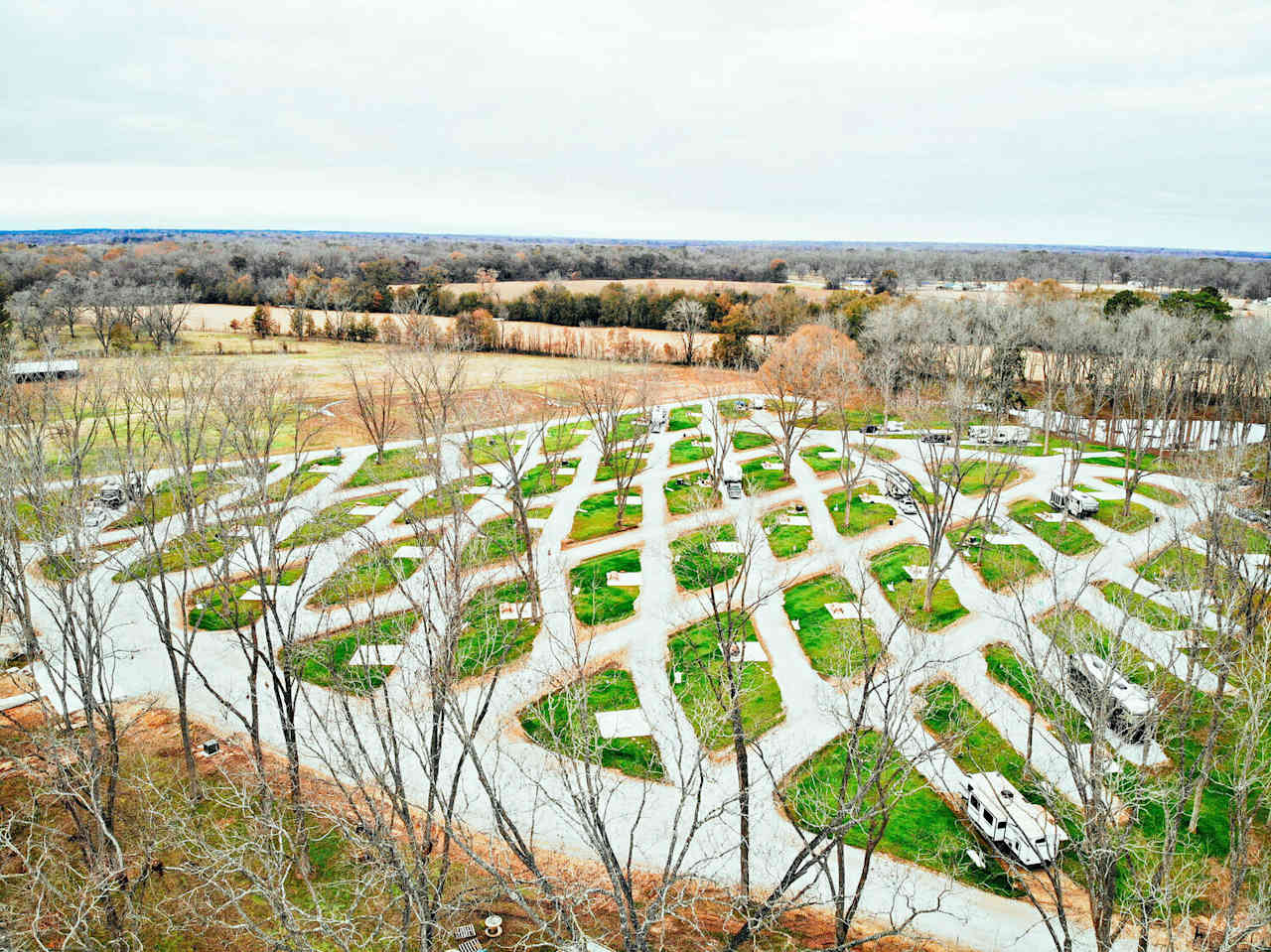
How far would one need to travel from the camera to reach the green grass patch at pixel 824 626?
27234mm

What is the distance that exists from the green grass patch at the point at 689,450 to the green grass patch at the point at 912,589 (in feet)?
54.2

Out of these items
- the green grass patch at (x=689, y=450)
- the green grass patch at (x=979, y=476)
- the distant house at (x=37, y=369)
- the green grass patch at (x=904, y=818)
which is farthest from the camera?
the green grass patch at (x=689, y=450)

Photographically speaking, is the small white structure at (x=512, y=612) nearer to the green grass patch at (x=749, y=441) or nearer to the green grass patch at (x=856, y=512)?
the green grass patch at (x=856, y=512)

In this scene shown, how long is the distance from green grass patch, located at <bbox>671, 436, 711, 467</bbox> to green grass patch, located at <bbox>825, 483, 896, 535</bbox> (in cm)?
962

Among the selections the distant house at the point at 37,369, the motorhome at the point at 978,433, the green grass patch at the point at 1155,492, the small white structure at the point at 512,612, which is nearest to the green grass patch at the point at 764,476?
the motorhome at the point at 978,433

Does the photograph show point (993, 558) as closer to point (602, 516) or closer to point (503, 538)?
point (602, 516)

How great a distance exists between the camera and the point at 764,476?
4769 centimetres

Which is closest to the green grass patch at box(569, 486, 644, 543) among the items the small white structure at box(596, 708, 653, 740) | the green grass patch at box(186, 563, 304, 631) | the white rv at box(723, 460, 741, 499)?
the white rv at box(723, 460, 741, 499)

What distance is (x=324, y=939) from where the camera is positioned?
1766cm

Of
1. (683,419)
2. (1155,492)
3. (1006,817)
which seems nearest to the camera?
(1006,817)

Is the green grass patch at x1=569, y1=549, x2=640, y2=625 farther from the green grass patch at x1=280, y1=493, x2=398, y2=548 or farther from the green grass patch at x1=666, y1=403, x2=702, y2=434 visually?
the green grass patch at x1=666, y1=403, x2=702, y2=434

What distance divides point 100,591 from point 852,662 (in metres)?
30.7

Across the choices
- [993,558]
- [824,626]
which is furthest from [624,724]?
[993,558]

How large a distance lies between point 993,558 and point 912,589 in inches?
282
